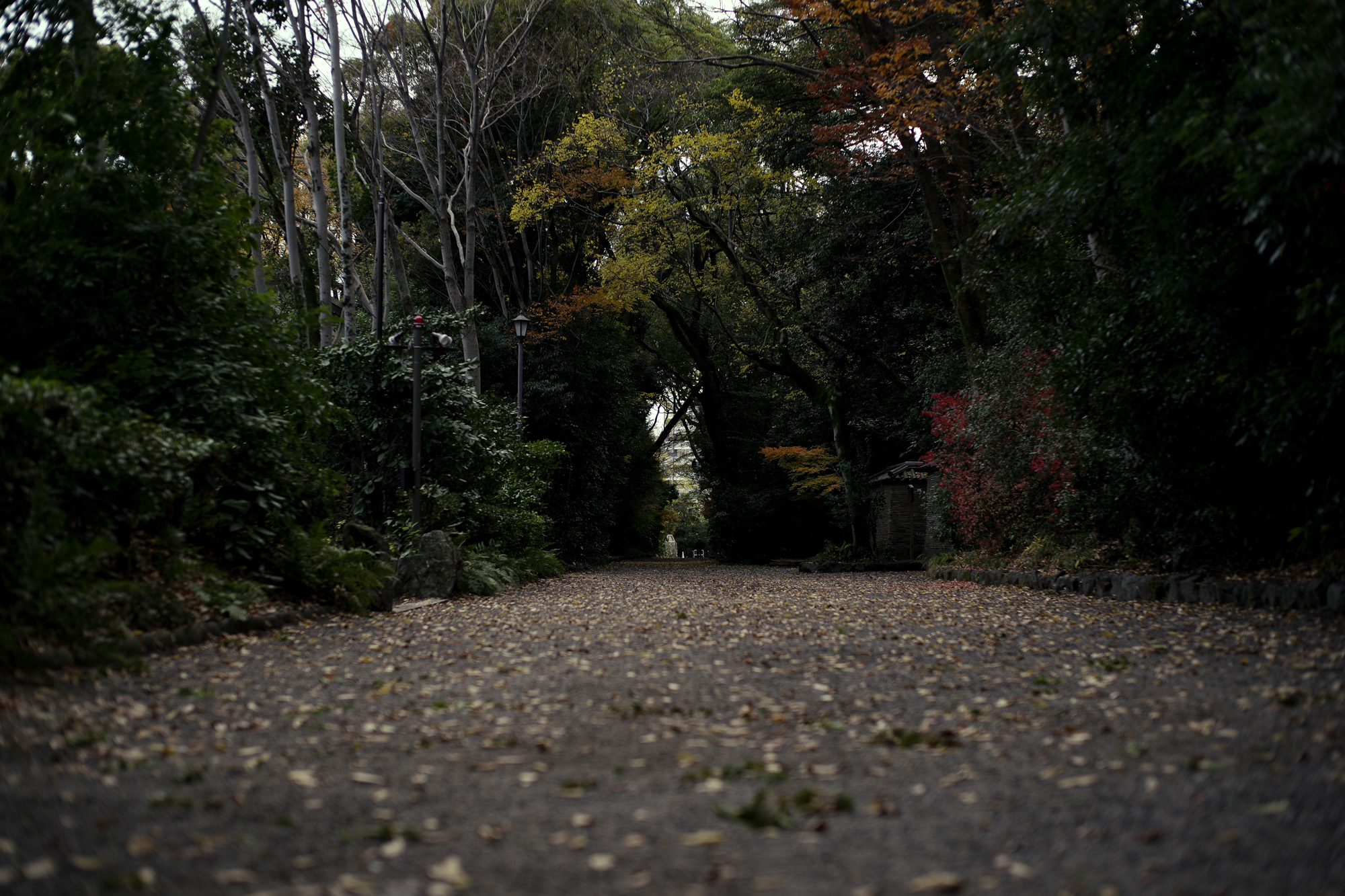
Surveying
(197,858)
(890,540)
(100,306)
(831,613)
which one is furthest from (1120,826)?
(890,540)

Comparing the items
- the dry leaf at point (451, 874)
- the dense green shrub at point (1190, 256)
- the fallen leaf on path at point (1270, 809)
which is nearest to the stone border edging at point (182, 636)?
the dry leaf at point (451, 874)

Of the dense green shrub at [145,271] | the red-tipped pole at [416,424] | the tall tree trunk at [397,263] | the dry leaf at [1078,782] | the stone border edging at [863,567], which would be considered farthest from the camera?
the stone border edging at [863,567]

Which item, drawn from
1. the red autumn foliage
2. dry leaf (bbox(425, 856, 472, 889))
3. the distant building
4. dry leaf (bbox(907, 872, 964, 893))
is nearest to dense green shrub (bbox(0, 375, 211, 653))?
dry leaf (bbox(425, 856, 472, 889))

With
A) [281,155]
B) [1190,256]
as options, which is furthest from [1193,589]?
[281,155]

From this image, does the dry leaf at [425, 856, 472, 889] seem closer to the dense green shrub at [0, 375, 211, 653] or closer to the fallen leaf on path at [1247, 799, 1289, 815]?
the fallen leaf on path at [1247, 799, 1289, 815]

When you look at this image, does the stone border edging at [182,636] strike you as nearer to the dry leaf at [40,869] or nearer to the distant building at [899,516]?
the dry leaf at [40,869]

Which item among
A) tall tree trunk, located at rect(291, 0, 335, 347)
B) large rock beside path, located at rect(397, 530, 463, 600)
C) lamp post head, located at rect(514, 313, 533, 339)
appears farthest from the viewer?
lamp post head, located at rect(514, 313, 533, 339)

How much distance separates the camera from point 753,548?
973 inches

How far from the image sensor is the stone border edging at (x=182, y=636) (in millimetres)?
4359

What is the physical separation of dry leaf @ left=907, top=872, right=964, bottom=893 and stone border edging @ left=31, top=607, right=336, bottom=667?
4119 mm

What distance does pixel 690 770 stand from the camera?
3143 millimetres

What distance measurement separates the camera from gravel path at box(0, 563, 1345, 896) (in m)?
2.29

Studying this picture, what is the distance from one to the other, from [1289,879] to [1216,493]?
21.1ft

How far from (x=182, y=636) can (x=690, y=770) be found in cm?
381
